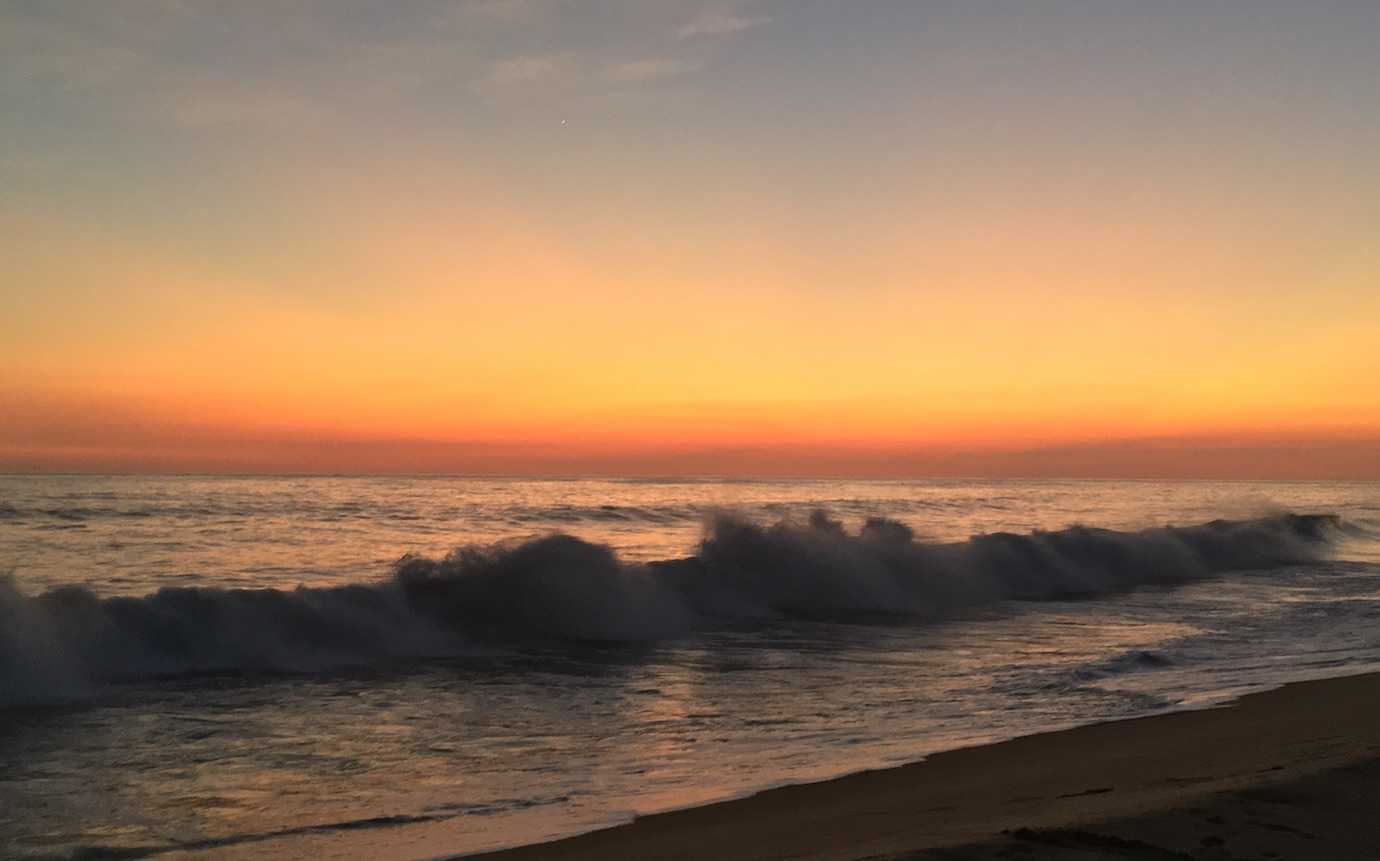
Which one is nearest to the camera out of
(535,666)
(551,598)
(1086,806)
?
(1086,806)

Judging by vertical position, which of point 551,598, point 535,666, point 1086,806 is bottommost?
point 535,666

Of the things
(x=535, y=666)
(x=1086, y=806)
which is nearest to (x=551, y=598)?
(x=535, y=666)

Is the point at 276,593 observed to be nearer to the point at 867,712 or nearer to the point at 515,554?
the point at 515,554

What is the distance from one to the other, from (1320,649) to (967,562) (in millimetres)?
10583

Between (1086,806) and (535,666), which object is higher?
(1086,806)

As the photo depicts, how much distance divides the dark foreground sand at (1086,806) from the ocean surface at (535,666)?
50cm

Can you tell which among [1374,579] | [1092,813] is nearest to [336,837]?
[1092,813]

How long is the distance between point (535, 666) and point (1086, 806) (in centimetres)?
836

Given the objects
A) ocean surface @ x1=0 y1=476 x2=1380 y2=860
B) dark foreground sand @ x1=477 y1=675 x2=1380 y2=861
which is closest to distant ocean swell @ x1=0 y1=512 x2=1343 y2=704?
ocean surface @ x1=0 y1=476 x2=1380 y2=860

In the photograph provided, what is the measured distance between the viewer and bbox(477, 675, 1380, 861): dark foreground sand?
458 centimetres

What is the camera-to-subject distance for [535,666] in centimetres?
1259

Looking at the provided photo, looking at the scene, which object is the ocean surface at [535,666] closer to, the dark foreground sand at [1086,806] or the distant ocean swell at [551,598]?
the distant ocean swell at [551,598]

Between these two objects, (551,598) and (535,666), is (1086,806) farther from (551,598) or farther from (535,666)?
(551,598)

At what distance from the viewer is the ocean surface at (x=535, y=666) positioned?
6691 mm
